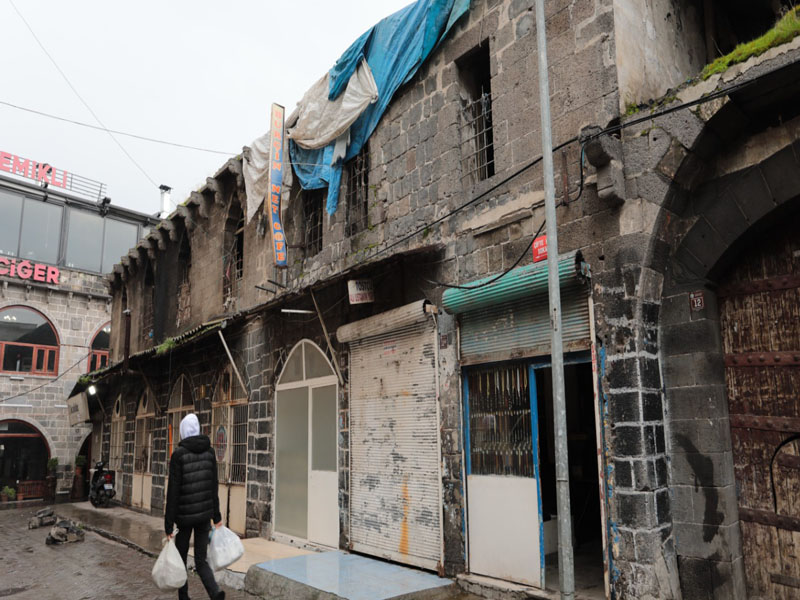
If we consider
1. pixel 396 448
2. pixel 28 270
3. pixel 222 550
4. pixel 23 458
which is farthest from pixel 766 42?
pixel 23 458

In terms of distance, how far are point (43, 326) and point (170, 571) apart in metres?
21.4

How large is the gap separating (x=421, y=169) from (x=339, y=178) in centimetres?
195

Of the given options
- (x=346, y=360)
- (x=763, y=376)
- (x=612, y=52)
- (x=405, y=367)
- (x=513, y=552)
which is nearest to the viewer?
(x=763, y=376)

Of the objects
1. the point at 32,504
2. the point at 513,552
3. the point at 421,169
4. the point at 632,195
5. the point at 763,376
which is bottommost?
the point at 32,504

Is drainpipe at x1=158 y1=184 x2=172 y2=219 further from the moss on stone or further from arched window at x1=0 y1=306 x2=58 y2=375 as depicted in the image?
the moss on stone

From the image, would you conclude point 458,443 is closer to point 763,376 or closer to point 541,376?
point 541,376

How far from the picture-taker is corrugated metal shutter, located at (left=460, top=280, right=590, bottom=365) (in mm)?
5812

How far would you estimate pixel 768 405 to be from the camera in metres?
5.12

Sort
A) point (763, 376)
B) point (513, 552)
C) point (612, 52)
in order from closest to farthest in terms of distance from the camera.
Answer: point (763, 376)
point (612, 52)
point (513, 552)

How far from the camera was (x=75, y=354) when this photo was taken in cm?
2419

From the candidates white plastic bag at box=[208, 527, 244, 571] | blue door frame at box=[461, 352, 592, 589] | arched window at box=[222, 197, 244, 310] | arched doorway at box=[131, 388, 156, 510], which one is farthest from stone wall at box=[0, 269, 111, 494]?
blue door frame at box=[461, 352, 592, 589]

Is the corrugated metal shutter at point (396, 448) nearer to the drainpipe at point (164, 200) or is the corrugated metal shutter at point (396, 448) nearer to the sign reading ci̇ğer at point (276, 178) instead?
the sign reading ci̇ğer at point (276, 178)

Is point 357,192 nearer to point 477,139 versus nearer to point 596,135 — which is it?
point 477,139

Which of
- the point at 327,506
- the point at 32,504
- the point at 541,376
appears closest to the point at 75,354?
the point at 32,504
